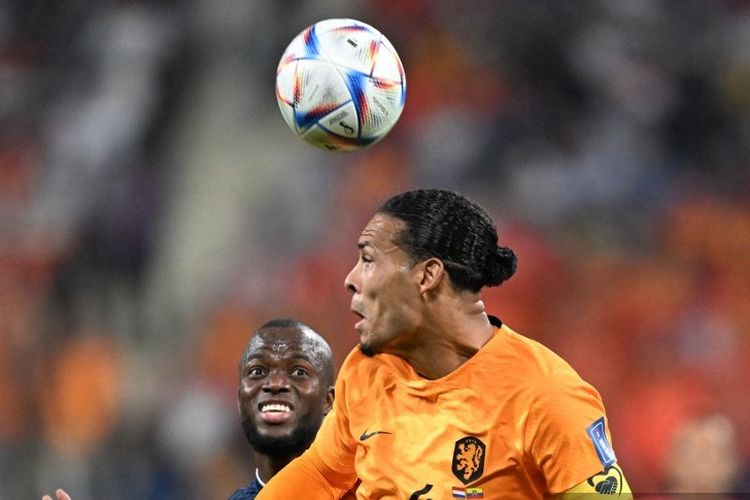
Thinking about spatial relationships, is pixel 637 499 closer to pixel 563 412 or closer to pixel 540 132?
pixel 540 132

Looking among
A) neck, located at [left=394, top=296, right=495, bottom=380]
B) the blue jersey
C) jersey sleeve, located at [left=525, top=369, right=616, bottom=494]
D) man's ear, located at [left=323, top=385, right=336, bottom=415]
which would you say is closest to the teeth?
man's ear, located at [left=323, top=385, right=336, bottom=415]

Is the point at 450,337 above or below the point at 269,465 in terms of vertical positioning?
above

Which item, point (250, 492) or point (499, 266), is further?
point (250, 492)

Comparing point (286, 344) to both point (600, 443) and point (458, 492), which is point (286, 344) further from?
point (600, 443)

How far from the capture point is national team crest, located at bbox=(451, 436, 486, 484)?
287 cm

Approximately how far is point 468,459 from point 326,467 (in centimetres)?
56

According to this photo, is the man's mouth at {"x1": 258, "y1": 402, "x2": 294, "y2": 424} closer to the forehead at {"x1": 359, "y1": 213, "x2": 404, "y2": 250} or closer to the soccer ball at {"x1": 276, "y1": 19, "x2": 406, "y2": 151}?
the soccer ball at {"x1": 276, "y1": 19, "x2": 406, "y2": 151}

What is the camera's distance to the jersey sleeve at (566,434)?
8.96ft

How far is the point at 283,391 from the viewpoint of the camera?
13.1ft

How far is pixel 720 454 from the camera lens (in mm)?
4750

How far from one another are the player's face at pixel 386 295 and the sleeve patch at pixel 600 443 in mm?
557

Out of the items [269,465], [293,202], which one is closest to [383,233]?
[269,465]

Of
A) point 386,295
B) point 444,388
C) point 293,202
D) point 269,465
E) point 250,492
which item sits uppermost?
point 386,295

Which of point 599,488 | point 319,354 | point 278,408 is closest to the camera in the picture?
point 599,488
